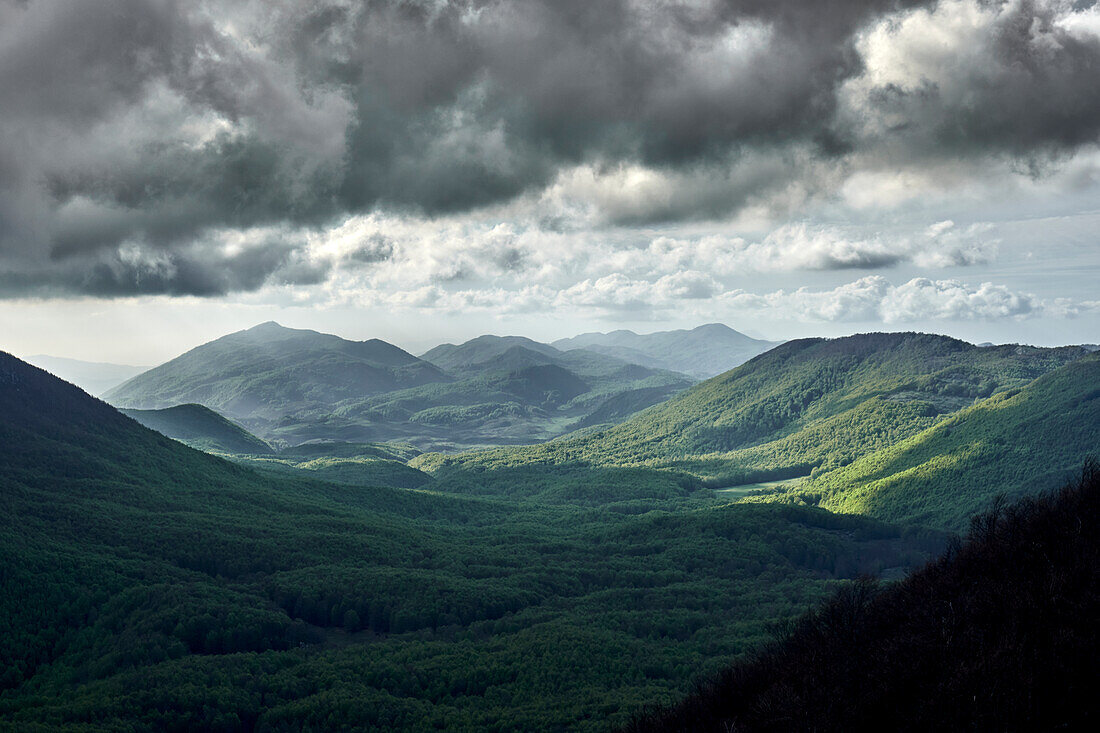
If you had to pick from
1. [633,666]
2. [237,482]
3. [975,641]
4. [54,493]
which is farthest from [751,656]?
[237,482]

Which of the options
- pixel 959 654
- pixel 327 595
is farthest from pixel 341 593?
pixel 959 654

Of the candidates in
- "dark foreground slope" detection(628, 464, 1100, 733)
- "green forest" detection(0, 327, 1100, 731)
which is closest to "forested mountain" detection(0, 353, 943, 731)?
"green forest" detection(0, 327, 1100, 731)

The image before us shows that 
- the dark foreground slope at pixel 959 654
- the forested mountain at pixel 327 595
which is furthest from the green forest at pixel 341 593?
the dark foreground slope at pixel 959 654

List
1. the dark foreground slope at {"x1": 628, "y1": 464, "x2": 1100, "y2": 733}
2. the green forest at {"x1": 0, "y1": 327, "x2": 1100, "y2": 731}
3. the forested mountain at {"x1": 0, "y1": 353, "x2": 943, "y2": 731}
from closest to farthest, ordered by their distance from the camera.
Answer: the dark foreground slope at {"x1": 628, "y1": 464, "x2": 1100, "y2": 733} → the green forest at {"x1": 0, "y1": 327, "x2": 1100, "y2": 731} → the forested mountain at {"x1": 0, "y1": 353, "x2": 943, "y2": 731}

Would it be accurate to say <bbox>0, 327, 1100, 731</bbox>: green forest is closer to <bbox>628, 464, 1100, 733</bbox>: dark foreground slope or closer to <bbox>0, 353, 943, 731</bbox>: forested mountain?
<bbox>0, 353, 943, 731</bbox>: forested mountain

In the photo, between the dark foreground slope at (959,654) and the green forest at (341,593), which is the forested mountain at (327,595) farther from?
the dark foreground slope at (959,654)

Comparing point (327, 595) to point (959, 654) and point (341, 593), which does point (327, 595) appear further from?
point (959, 654)

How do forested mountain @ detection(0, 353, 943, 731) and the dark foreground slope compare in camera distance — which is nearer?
the dark foreground slope
